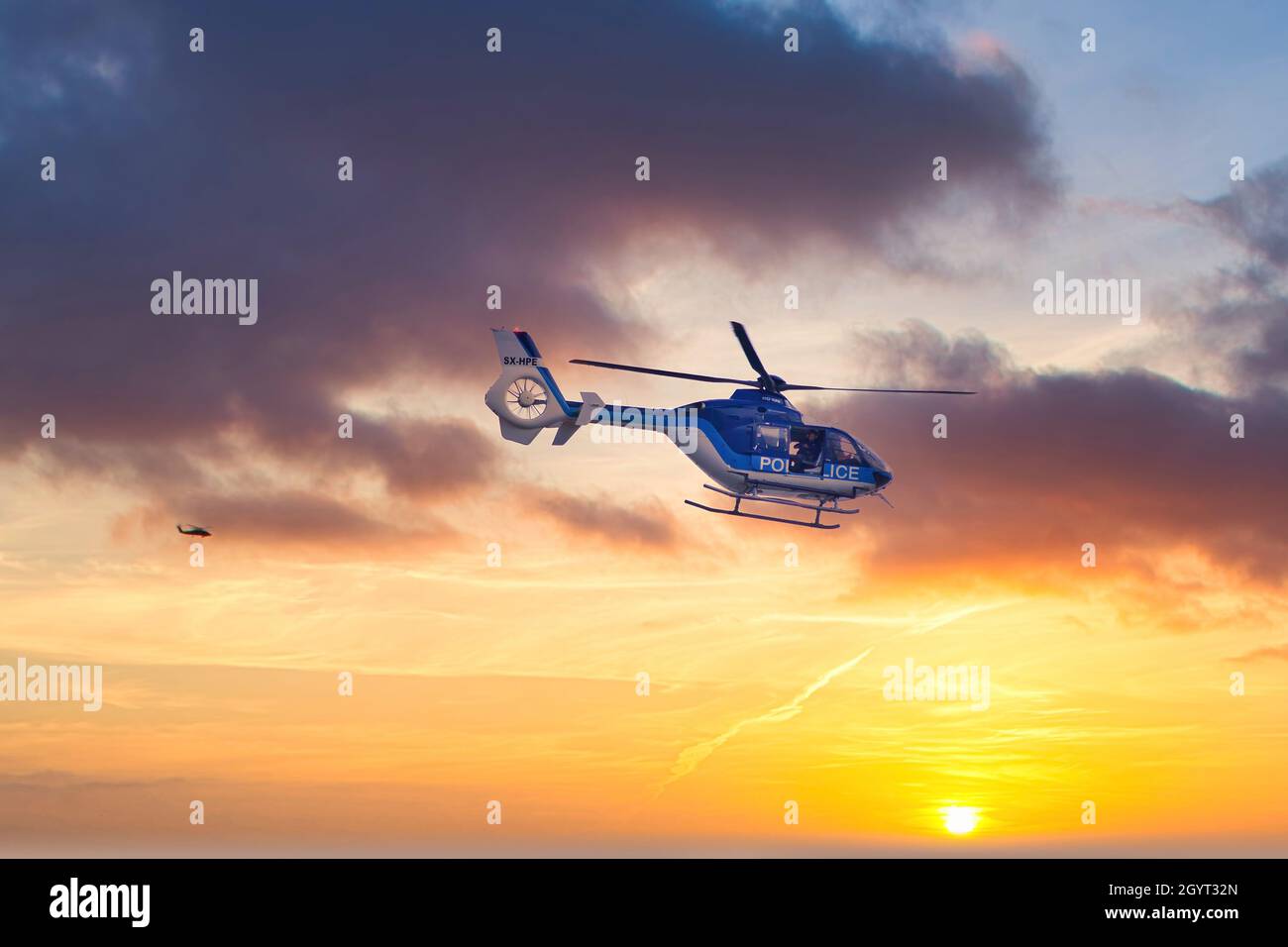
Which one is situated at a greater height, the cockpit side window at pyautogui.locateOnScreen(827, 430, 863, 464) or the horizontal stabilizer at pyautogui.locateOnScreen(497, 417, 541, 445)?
the horizontal stabilizer at pyautogui.locateOnScreen(497, 417, 541, 445)

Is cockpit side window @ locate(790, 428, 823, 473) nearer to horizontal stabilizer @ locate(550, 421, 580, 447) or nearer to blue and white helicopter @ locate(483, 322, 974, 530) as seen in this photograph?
blue and white helicopter @ locate(483, 322, 974, 530)

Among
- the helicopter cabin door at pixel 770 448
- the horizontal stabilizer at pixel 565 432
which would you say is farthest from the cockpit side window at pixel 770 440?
the horizontal stabilizer at pixel 565 432

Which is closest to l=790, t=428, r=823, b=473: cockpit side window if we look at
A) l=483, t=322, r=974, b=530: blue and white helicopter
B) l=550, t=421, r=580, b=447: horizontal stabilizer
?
l=483, t=322, r=974, b=530: blue and white helicopter

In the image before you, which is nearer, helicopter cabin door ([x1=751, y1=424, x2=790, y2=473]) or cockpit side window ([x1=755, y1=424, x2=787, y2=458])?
helicopter cabin door ([x1=751, y1=424, x2=790, y2=473])

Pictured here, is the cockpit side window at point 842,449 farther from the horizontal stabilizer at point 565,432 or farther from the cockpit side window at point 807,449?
the horizontal stabilizer at point 565,432

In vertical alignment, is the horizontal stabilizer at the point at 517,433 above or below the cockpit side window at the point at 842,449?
above
